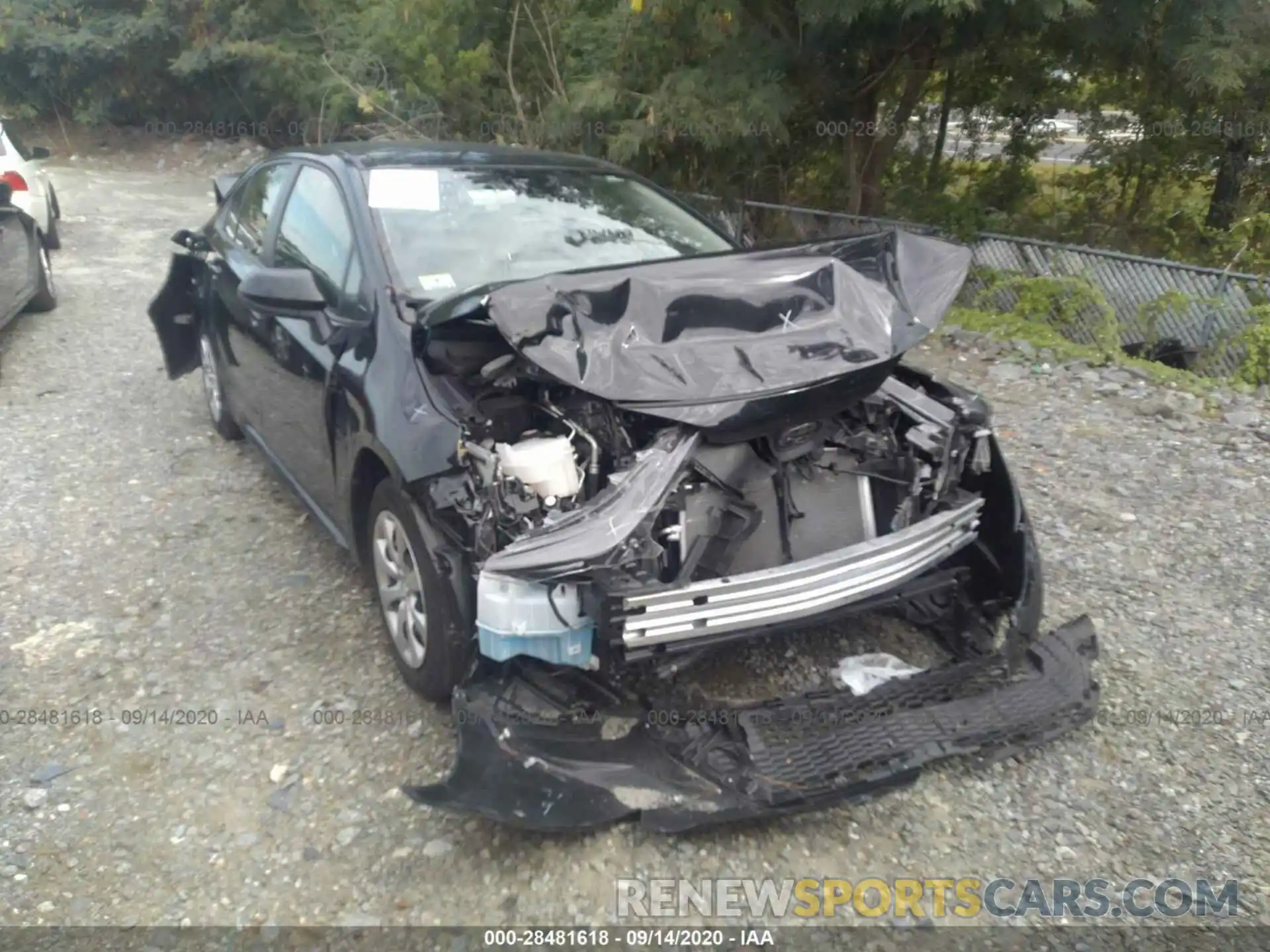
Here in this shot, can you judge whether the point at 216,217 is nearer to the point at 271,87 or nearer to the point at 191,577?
the point at 191,577

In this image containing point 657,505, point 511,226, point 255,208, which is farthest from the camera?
point 255,208

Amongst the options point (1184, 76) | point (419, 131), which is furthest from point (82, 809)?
point (419, 131)

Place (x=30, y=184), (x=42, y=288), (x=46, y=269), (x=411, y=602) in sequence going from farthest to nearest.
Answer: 1. (x=30, y=184)
2. (x=46, y=269)
3. (x=42, y=288)
4. (x=411, y=602)

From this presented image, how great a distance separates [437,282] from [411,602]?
3.81 ft

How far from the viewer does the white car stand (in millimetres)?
9000

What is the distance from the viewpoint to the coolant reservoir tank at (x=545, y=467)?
9.20 feet

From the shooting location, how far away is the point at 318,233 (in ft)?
13.2

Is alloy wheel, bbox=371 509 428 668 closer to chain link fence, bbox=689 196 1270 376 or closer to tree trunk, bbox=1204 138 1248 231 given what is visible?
chain link fence, bbox=689 196 1270 376

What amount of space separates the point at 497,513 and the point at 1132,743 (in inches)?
87.3

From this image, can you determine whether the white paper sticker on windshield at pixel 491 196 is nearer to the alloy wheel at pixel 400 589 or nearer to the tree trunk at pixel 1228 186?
the alloy wheel at pixel 400 589

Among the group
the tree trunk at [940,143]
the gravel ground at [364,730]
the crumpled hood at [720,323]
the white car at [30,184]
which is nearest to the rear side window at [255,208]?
the gravel ground at [364,730]

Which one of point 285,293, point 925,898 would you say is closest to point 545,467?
point 285,293

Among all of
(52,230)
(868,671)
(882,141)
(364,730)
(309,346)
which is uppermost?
(309,346)

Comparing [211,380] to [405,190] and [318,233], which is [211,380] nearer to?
[318,233]
